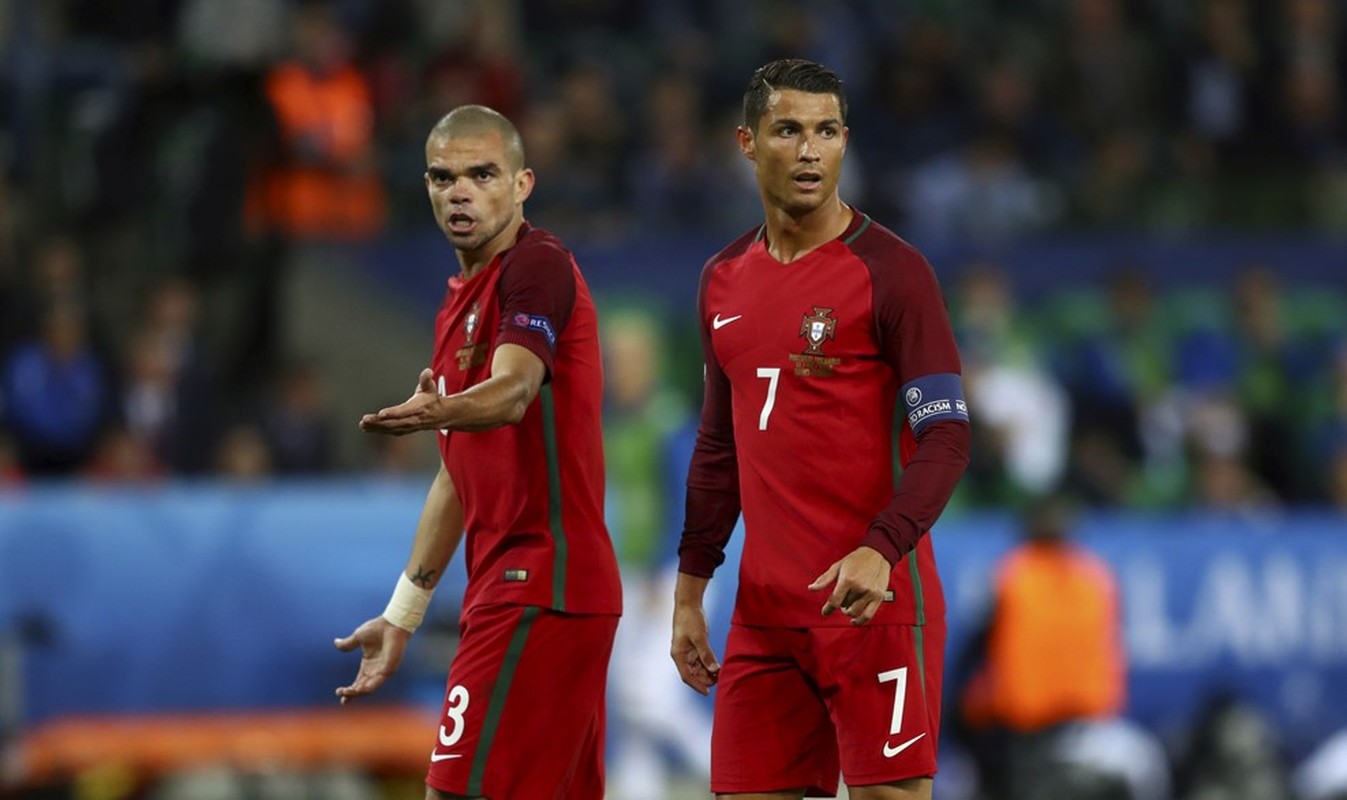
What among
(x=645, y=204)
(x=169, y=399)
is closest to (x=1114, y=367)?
(x=645, y=204)

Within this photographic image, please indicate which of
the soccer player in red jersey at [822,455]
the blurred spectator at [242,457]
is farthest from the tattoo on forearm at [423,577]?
the blurred spectator at [242,457]

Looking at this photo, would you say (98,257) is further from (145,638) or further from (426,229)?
(145,638)

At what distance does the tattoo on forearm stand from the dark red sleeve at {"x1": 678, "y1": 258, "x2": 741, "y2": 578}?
764mm

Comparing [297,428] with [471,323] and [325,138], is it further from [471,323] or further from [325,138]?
[471,323]

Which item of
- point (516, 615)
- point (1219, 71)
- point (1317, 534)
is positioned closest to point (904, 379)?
point (516, 615)

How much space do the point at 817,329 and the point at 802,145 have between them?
0.47 metres

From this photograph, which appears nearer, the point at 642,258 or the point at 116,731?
the point at 116,731

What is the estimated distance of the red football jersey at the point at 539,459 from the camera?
632 cm

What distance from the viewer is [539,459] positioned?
6344 millimetres

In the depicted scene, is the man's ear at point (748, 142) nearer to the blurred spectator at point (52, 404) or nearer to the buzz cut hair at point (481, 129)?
the buzz cut hair at point (481, 129)

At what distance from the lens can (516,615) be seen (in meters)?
6.30

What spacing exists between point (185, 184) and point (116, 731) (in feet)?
14.1

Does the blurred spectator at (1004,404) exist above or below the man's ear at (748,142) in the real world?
below

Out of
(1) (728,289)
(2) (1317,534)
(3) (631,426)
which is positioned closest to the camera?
(1) (728,289)
